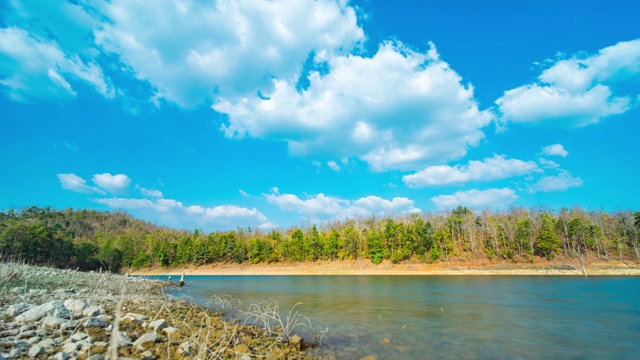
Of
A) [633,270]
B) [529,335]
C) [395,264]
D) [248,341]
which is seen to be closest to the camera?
[248,341]

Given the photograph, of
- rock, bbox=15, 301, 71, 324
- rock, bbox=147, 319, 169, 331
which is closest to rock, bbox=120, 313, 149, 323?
rock, bbox=147, 319, 169, 331

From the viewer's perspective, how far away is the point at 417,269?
75812 mm

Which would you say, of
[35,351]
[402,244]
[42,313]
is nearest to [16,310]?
[42,313]

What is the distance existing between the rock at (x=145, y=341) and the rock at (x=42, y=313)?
2.39m

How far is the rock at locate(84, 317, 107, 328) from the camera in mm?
7754

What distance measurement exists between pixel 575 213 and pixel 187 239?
415ft

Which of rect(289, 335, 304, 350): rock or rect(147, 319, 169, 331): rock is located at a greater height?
rect(147, 319, 169, 331): rock

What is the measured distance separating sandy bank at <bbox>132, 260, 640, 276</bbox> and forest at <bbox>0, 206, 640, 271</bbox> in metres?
2.56

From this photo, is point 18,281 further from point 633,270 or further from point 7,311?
point 633,270

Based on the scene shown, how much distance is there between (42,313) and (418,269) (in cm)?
7739

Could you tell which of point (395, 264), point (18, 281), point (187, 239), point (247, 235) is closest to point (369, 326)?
point (18, 281)

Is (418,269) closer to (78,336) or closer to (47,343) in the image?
(78,336)

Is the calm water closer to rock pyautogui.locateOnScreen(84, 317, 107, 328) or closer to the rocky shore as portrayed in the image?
the rocky shore

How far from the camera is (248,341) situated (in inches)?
373
